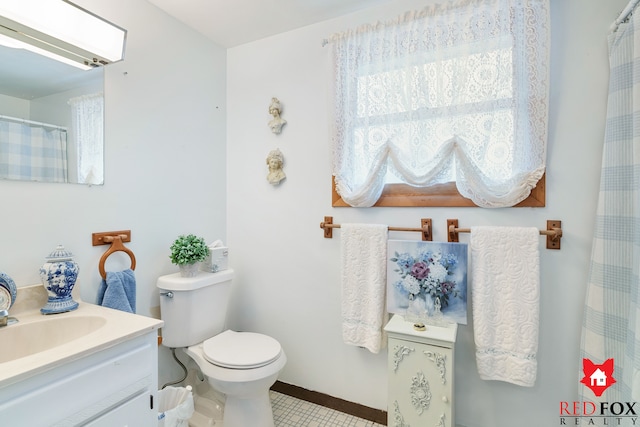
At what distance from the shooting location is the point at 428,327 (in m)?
1.45

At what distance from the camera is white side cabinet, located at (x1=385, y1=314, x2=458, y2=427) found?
4.33 feet

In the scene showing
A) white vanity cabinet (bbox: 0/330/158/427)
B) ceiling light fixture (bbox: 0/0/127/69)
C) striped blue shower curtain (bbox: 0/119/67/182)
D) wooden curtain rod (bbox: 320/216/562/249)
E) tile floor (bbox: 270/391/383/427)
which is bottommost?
tile floor (bbox: 270/391/383/427)

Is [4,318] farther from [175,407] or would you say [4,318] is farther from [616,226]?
[616,226]

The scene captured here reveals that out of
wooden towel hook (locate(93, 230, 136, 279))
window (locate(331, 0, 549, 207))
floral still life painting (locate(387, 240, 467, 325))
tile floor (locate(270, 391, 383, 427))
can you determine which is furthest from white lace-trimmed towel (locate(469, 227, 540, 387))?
wooden towel hook (locate(93, 230, 136, 279))

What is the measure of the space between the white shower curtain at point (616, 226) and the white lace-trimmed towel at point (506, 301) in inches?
7.9

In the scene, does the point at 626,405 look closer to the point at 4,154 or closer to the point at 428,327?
the point at 428,327

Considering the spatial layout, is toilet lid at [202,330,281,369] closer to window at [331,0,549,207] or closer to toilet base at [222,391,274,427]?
toilet base at [222,391,274,427]

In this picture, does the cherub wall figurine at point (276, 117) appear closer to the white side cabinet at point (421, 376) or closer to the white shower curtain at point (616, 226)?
the white side cabinet at point (421, 376)

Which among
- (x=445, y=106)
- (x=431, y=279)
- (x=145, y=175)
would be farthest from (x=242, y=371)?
(x=445, y=106)

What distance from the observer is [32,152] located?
4.17 feet

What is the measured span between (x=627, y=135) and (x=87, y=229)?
2.34 m

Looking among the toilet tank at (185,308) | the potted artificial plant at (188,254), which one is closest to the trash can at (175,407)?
the toilet tank at (185,308)

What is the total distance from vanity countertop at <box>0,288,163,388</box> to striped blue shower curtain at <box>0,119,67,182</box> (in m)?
0.54

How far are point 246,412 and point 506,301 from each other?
1.37 meters
